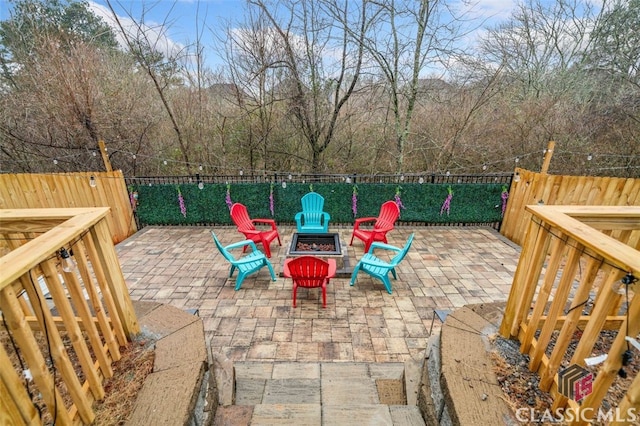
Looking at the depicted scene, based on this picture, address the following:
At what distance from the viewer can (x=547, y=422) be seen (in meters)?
1.41

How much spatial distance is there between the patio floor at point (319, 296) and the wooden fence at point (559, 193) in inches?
20.1

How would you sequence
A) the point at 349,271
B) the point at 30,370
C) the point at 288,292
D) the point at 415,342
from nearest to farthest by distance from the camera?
the point at 30,370 < the point at 415,342 < the point at 288,292 < the point at 349,271

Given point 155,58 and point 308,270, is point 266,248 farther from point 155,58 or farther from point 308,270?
point 155,58

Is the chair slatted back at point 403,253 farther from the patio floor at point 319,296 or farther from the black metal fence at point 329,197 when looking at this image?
the black metal fence at point 329,197

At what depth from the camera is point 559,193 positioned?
15.5 ft

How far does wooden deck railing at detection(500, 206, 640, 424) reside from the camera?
1.11 m

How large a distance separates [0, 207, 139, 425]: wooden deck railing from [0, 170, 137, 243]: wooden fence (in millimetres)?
3949

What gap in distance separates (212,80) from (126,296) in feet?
22.6

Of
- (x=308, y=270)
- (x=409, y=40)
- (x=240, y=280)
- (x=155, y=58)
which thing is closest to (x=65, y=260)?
(x=308, y=270)

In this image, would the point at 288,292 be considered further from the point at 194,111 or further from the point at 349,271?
the point at 194,111

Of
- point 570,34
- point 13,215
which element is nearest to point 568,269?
point 13,215

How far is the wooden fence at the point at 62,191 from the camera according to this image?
5.03m

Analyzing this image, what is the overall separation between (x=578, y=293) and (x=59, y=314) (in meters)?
2.62

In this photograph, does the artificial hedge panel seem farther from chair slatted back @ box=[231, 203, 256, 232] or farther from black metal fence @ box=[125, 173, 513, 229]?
chair slatted back @ box=[231, 203, 256, 232]
